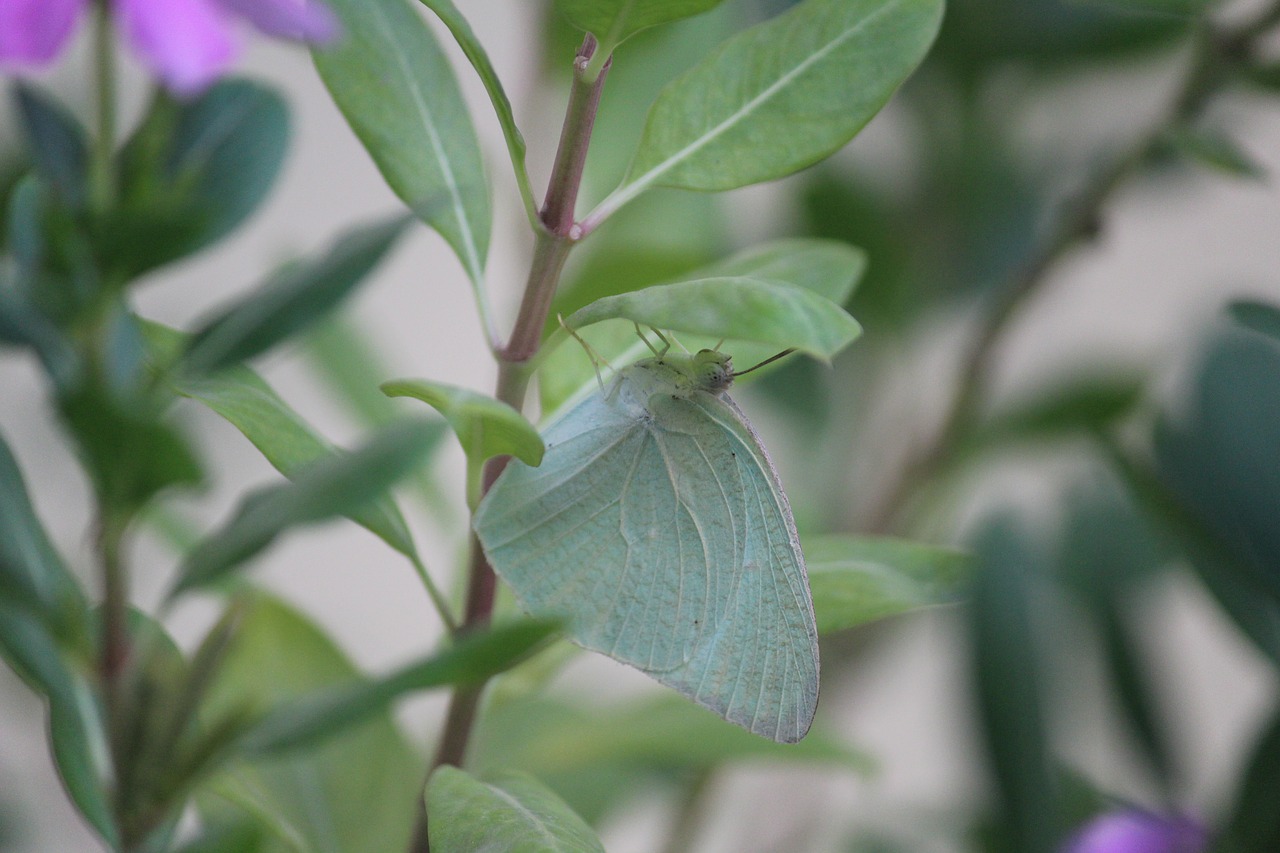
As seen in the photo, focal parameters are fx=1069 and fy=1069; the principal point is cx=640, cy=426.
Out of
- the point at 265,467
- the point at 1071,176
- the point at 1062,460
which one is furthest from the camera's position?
the point at 265,467

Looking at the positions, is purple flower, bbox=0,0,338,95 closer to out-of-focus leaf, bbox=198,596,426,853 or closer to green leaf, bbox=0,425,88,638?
green leaf, bbox=0,425,88,638

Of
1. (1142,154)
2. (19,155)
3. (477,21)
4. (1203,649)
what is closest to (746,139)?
(1142,154)

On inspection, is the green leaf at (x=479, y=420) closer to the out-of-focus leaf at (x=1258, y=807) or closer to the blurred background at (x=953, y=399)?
the blurred background at (x=953, y=399)

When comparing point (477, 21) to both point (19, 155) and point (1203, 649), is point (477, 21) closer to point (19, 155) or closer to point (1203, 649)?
point (19, 155)

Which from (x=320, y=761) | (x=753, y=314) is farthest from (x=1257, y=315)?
(x=320, y=761)

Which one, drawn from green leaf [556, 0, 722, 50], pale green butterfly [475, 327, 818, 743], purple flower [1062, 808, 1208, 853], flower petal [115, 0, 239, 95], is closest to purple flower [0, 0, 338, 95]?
flower petal [115, 0, 239, 95]

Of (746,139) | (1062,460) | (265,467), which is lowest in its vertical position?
(265,467)
